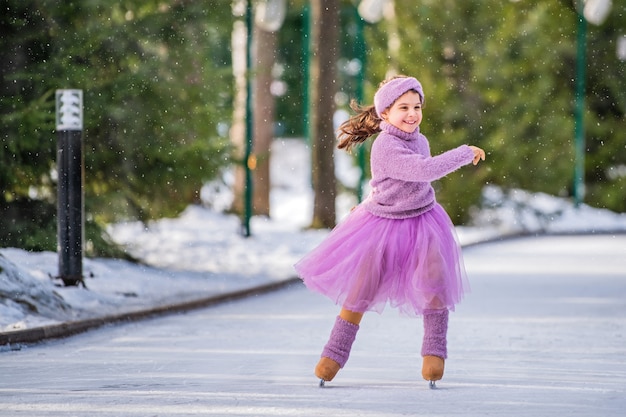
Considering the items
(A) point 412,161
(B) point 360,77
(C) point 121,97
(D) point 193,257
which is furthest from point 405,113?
(B) point 360,77

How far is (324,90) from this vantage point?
1230 inches

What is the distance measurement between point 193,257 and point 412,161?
1459 centimetres

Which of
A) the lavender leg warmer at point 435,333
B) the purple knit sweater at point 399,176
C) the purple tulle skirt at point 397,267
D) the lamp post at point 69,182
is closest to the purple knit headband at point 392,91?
the purple knit sweater at point 399,176

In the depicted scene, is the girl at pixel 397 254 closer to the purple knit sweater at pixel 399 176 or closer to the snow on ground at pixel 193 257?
the purple knit sweater at pixel 399 176

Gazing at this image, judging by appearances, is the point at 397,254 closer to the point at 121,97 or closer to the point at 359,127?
the point at 359,127

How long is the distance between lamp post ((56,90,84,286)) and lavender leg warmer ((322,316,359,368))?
6299 millimetres

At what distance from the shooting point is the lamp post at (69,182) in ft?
48.2

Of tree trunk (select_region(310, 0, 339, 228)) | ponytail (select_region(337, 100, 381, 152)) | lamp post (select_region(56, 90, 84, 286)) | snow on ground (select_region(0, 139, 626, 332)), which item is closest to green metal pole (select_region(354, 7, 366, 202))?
tree trunk (select_region(310, 0, 339, 228))

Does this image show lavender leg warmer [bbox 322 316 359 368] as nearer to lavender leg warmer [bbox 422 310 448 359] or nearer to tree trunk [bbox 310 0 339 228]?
lavender leg warmer [bbox 422 310 448 359]

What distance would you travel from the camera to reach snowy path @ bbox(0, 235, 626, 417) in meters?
8.38

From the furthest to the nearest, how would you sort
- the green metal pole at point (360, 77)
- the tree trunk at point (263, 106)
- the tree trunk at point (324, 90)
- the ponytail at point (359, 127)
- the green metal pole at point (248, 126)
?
the tree trunk at point (263, 106)
the green metal pole at point (360, 77)
the tree trunk at point (324, 90)
the green metal pole at point (248, 126)
the ponytail at point (359, 127)

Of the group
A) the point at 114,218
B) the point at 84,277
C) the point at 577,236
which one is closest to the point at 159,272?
the point at 114,218

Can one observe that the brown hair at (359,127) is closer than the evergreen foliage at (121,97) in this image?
Yes

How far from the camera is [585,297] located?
667 inches
